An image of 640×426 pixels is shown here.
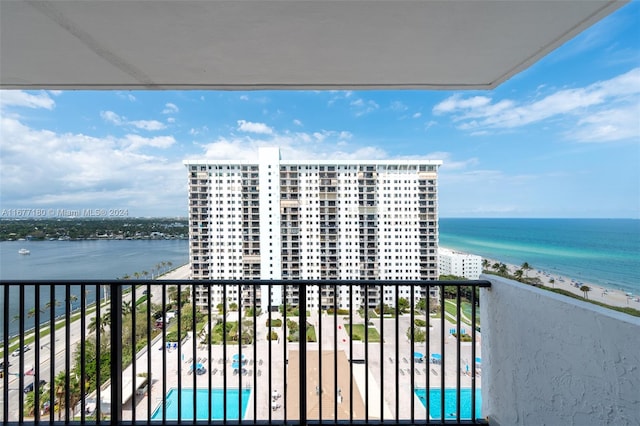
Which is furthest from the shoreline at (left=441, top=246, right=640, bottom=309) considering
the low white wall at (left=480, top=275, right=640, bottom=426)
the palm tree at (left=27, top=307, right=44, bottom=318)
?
the palm tree at (left=27, top=307, right=44, bottom=318)

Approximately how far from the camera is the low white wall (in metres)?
→ 1.06

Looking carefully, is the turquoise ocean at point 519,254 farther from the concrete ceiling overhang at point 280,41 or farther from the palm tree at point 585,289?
the concrete ceiling overhang at point 280,41

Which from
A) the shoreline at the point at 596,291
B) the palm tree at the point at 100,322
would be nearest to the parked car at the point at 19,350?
the palm tree at the point at 100,322

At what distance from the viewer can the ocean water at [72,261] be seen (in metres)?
1.81

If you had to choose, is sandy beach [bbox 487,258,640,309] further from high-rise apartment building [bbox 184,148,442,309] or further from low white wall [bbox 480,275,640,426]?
high-rise apartment building [bbox 184,148,442,309]

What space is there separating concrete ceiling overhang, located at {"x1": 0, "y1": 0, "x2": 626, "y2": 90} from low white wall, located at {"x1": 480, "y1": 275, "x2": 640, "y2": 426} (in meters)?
1.46

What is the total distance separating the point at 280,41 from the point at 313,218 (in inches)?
260

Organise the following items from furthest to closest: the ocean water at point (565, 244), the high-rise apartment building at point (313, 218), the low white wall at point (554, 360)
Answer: the high-rise apartment building at point (313, 218), the ocean water at point (565, 244), the low white wall at point (554, 360)

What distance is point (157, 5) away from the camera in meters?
1.26

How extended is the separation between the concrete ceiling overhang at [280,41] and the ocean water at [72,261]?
1443mm

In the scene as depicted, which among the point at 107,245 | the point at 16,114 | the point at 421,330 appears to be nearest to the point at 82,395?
the point at 107,245

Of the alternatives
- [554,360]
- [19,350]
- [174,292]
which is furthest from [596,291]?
[19,350]

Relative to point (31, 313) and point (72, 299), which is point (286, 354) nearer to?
point (72, 299)

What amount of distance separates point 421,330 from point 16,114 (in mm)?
5980
